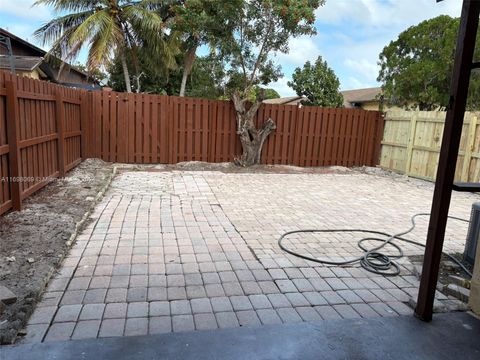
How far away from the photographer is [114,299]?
2.85 m

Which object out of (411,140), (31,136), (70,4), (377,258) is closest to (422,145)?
(411,140)

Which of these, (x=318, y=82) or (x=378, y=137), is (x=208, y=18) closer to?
(x=378, y=137)

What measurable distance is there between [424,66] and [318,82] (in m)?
5.75

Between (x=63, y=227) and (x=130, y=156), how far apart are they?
19.9 feet

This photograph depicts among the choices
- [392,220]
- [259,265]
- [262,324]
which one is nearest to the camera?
[262,324]

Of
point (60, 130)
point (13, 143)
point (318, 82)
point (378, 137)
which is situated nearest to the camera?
point (13, 143)

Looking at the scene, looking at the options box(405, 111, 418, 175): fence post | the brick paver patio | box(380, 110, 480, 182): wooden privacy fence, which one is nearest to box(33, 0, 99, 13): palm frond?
the brick paver patio

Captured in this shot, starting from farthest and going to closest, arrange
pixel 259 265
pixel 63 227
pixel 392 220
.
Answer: pixel 392 220 < pixel 63 227 < pixel 259 265

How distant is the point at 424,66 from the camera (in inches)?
483

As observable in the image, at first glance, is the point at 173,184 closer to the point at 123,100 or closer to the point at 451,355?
the point at 123,100

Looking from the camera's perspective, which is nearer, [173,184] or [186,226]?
[186,226]

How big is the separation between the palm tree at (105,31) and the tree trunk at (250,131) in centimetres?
543

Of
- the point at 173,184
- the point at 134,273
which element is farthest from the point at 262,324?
the point at 173,184

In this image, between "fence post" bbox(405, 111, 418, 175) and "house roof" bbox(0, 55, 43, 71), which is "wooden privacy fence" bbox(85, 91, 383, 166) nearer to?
"fence post" bbox(405, 111, 418, 175)
